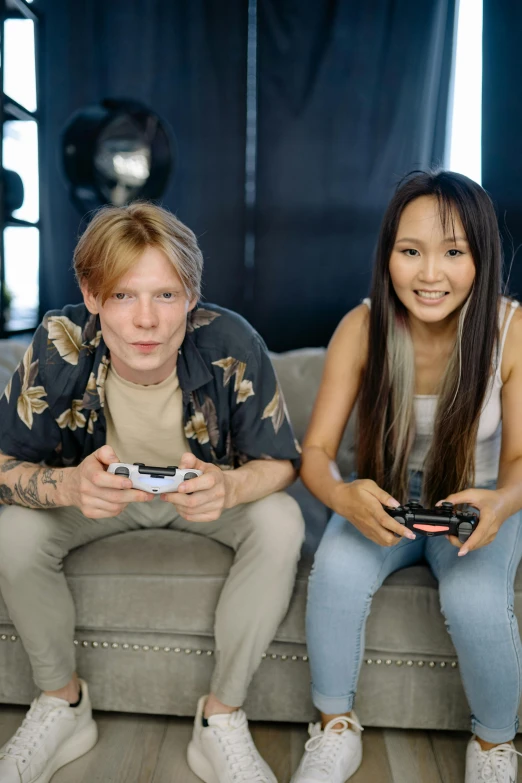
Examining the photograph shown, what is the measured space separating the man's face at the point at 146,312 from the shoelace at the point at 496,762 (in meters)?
0.84

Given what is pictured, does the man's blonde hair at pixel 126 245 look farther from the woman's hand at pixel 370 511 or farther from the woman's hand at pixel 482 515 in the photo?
the woman's hand at pixel 482 515

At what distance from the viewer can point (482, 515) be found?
1.17 metres

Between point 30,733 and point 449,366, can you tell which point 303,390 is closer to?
point 449,366

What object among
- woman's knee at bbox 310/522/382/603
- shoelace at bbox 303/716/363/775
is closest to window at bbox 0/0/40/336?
woman's knee at bbox 310/522/382/603

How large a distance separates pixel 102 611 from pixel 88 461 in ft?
1.17

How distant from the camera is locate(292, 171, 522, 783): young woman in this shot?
119 cm

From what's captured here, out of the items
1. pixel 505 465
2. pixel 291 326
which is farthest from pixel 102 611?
pixel 291 326

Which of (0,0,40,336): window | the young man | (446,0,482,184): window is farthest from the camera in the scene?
(446,0,482,184): window

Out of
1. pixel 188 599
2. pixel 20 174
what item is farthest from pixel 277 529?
pixel 20 174

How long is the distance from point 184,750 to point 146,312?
781 millimetres

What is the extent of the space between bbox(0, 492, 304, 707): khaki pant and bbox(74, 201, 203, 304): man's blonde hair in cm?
42

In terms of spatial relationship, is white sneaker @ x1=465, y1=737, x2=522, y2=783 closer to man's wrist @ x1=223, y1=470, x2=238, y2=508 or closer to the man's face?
man's wrist @ x1=223, y1=470, x2=238, y2=508

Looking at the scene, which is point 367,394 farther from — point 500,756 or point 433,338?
point 500,756

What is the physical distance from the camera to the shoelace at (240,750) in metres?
1.19
